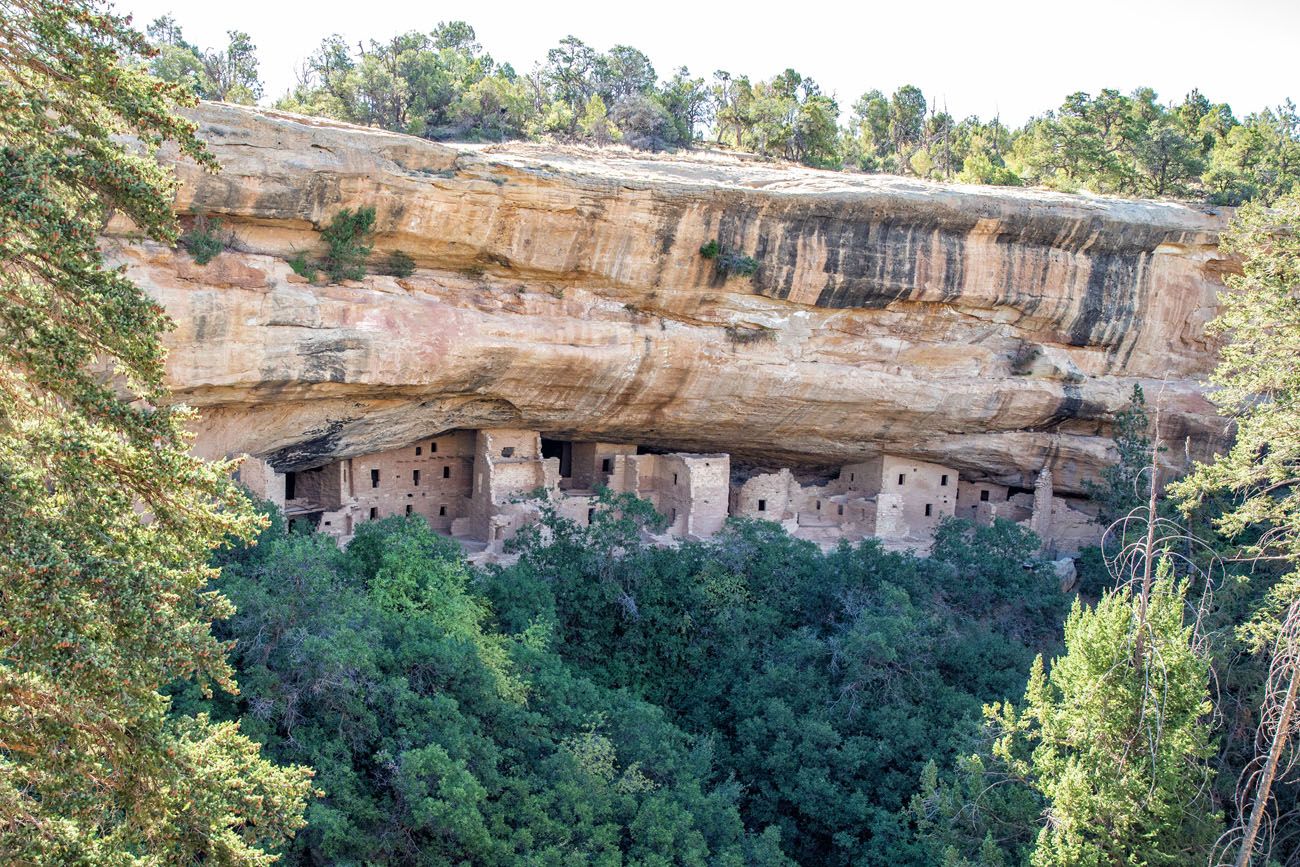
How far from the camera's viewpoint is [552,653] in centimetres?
1427

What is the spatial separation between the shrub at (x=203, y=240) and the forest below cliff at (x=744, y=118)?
22.7 feet

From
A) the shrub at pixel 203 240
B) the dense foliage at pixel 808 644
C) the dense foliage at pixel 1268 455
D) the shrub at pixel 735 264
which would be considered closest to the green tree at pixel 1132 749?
the dense foliage at pixel 1268 455

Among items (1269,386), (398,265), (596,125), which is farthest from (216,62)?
(1269,386)

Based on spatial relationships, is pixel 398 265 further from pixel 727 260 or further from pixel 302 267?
pixel 727 260

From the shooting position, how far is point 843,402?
17.3 m

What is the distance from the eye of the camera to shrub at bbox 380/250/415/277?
14.0 meters

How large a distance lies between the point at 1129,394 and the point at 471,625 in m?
11.2

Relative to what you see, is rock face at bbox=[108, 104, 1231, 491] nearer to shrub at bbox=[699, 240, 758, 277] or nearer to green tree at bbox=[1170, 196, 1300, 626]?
shrub at bbox=[699, 240, 758, 277]

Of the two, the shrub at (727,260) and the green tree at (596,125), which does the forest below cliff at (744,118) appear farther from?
the shrub at (727,260)

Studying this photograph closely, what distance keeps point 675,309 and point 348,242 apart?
4.69 metres

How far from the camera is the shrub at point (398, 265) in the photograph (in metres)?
14.0

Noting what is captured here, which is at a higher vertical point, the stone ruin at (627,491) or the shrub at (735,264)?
the shrub at (735,264)

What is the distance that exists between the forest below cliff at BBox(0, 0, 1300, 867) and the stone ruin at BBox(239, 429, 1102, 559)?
28.1 inches

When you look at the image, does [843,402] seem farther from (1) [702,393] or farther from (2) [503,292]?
(2) [503,292]
